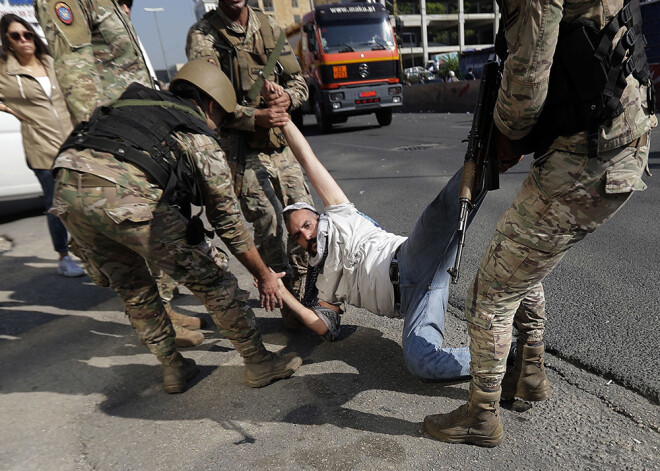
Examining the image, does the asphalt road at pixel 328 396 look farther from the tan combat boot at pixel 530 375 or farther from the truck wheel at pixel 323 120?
the truck wheel at pixel 323 120

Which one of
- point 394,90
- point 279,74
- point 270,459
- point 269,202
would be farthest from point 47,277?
point 394,90

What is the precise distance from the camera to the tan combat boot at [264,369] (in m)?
2.26

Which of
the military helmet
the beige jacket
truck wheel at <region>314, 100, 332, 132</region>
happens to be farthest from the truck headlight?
the military helmet

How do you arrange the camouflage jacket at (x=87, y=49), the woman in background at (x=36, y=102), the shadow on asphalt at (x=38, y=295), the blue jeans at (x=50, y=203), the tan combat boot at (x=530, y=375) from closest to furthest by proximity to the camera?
the tan combat boot at (x=530, y=375), the camouflage jacket at (x=87, y=49), the shadow on asphalt at (x=38, y=295), the woman in background at (x=36, y=102), the blue jeans at (x=50, y=203)

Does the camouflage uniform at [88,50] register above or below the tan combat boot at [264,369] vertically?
above

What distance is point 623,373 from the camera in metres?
2.01

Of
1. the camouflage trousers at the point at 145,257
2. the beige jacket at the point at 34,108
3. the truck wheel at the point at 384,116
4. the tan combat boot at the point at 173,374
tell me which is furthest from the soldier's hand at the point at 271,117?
the truck wheel at the point at 384,116

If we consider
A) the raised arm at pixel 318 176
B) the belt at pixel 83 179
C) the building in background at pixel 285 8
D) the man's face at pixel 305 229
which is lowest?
the man's face at pixel 305 229

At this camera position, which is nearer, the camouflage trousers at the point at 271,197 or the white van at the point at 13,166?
the camouflage trousers at the point at 271,197

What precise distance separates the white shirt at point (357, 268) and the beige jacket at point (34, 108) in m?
2.66

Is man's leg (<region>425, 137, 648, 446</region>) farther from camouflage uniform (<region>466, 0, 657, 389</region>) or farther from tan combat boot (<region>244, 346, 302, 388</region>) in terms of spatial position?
tan combat boot (<region>244, 346, 302, 388</region>)

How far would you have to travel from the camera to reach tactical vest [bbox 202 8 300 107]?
2.81 meters

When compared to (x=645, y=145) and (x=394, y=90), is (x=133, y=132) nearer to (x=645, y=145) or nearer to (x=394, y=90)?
(x=645, y=145)

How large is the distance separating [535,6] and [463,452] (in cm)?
148
